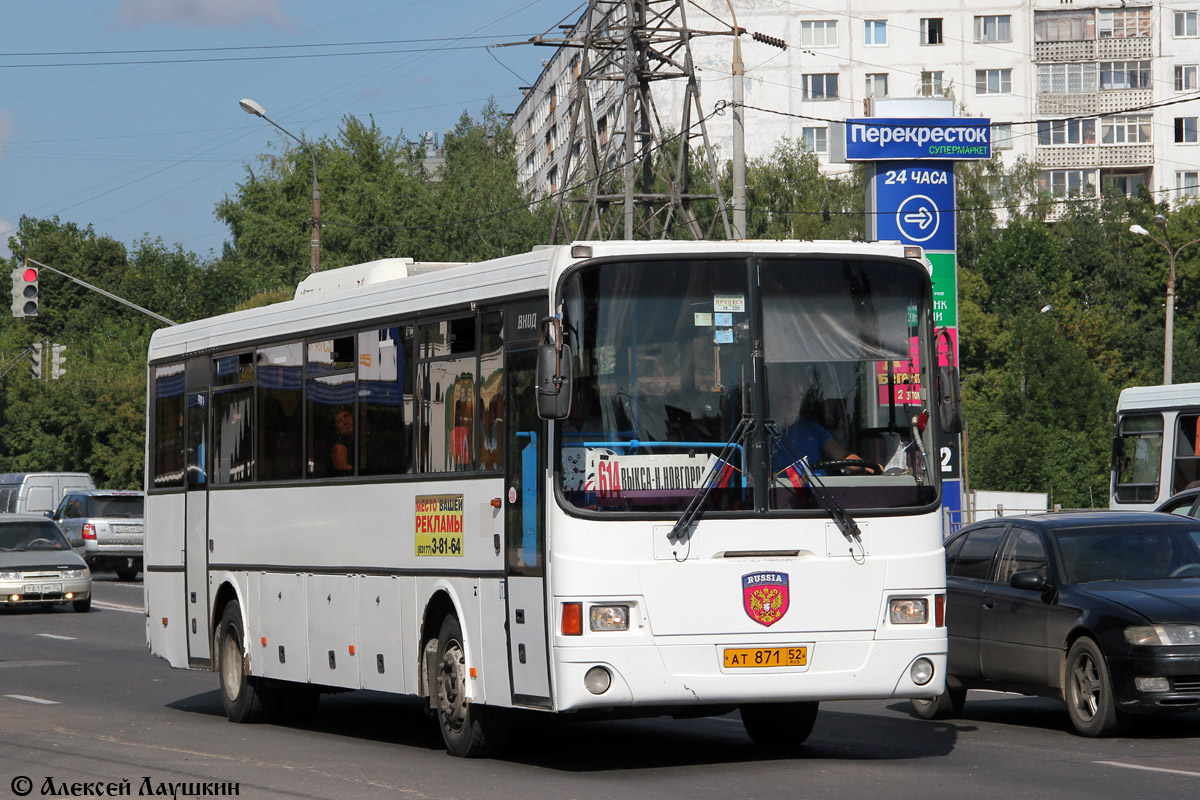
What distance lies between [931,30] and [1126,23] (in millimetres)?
9719

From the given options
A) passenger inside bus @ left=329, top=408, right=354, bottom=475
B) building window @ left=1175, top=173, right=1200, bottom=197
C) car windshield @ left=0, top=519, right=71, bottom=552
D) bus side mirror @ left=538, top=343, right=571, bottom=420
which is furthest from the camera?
building window @ left=1175, top=173, right=1200, bottom=197

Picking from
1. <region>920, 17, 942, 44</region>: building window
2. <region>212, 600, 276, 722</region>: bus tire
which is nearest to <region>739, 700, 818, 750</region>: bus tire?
<region>212, 600, 276, 722</region>: bus tire

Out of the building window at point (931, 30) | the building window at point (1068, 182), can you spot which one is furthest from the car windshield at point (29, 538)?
the building window at point (1068, 182)

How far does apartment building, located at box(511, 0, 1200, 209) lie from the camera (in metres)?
84.1

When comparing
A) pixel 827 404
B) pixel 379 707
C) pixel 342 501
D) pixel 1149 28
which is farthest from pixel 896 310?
pixel 1149 28

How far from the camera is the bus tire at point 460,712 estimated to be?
1165 centimetres

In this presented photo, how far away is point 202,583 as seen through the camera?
625 inches

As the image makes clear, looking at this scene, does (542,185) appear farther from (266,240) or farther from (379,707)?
(379,707)

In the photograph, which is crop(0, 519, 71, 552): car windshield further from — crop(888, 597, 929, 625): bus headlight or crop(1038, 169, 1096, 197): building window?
crop(1038, 169, 1096, 197): building window

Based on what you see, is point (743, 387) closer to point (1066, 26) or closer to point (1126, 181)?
point (1066, 26)

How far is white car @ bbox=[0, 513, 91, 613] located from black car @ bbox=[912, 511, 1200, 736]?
67.3ft

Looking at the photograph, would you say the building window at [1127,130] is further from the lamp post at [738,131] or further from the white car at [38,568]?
the white car at [38,568]

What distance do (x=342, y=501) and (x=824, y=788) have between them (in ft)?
15.0

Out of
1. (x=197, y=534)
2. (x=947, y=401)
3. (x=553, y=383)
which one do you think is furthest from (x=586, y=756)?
(x=197, y=534)
